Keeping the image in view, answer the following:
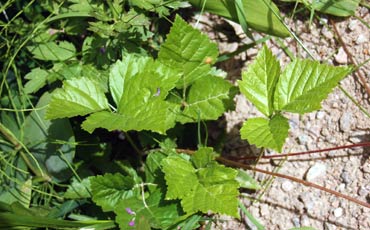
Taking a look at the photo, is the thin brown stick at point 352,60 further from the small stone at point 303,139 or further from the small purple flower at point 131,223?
the small purple flower at point 131,223

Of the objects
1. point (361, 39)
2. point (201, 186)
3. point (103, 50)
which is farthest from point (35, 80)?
point (361, 39)

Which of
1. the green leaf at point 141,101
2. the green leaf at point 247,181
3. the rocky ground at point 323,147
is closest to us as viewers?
the green leaf at point 141,101

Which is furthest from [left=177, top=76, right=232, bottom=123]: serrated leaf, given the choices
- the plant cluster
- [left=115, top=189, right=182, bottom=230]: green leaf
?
[left=115, top=189, right=182, bottom=230]: green leaf

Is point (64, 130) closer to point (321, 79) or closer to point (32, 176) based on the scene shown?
point (32, 176)

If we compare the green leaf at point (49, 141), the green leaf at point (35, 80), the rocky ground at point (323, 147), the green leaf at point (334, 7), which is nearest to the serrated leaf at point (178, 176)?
the rocky ground at point (323, 147)

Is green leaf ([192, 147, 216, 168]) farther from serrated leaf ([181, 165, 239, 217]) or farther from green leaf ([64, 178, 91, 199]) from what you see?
A: green leaf ([64, 178, 91, 199])

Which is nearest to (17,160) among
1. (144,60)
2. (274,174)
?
(144,60)
